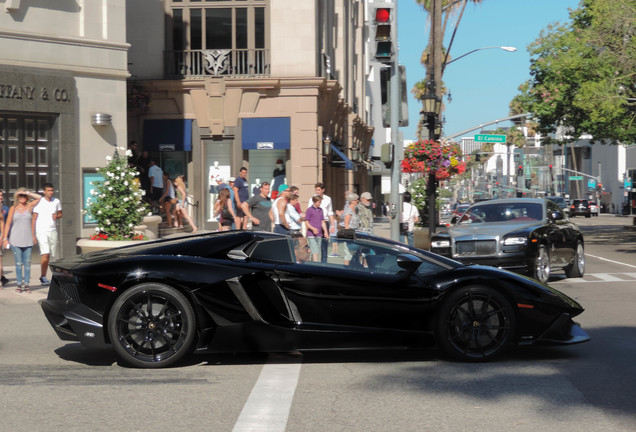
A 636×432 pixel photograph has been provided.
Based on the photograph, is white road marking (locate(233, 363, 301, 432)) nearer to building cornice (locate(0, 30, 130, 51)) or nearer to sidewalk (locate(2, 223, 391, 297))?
sidewalk (locate(2, 223, 391, 297))

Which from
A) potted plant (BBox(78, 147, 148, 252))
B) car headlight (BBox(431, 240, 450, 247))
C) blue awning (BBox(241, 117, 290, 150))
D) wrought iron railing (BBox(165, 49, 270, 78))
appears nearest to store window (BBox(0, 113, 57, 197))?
potted plant (BBox(78, 147, 148, 252))

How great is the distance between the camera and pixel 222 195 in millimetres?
20375

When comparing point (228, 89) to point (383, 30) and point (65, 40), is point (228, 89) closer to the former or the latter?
point (65, 40)

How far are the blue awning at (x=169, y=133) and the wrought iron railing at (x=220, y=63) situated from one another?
1.61 m

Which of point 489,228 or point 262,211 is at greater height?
point 262,211

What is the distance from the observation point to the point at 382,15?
14.2 metres

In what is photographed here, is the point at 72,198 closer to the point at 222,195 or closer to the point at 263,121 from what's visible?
the point at 222,195

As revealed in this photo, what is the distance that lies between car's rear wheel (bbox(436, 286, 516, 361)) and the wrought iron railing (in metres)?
22.9

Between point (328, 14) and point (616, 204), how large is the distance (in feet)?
250

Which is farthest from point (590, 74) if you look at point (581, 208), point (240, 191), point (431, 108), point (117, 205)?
point (581, 208)

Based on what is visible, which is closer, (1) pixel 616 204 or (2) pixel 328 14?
(2) pixel 328 14

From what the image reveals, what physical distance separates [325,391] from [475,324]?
1.81m

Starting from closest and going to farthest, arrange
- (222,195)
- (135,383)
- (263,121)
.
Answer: (135,383) < (222,195) < (263,121)

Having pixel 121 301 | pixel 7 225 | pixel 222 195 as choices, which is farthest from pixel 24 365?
pixel 222 195
